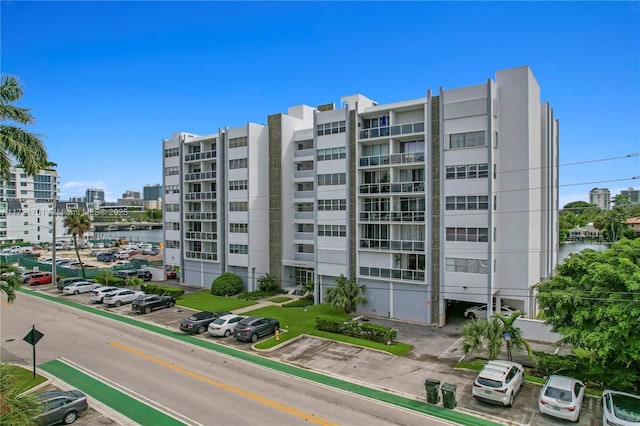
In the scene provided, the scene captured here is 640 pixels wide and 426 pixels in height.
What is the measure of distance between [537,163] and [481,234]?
9382 millimetres

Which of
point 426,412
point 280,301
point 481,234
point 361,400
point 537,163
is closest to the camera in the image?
point 426,412

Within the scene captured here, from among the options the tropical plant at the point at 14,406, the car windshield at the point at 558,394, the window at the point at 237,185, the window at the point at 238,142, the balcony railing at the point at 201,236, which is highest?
the window at the point at 238,142

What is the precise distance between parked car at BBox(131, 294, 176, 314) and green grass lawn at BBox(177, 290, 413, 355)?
5.46ft

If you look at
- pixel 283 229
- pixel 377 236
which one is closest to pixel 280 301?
pixel 283 229

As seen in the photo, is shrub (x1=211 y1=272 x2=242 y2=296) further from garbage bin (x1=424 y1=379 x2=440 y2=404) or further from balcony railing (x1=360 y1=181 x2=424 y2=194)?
garbage bin (x1=424 y1=379 x2=440 y2=404)

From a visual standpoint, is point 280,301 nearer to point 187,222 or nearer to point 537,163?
point 187,222

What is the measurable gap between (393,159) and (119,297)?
28.1 meters

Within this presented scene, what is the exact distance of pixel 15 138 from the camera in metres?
17.6

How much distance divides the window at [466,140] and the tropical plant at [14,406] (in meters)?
28.0

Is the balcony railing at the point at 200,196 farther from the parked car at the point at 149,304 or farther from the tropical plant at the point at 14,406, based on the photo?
the tropical plant at the point at 14,406

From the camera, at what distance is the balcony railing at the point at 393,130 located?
32.1 metres

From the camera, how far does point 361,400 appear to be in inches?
720

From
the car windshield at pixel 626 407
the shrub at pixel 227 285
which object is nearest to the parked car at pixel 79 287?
the shrub at pixel 227 285

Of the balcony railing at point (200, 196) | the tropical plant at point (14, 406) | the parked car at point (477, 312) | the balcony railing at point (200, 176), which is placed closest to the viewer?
the tropical plant at point (14, 406)
